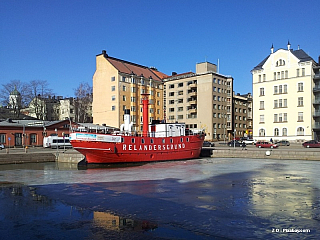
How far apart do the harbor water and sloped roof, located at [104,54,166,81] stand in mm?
63158

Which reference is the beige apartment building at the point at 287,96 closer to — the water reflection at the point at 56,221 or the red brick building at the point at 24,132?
the red brick building at the point at 24,132

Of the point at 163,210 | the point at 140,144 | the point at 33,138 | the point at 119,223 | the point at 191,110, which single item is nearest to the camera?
the point at 119,223

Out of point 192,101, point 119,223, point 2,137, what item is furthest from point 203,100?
point 119,223

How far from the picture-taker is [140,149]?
34.6 m

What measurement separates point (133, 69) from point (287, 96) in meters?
40.8

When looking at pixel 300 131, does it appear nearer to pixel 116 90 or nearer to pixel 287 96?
pixel 287 96

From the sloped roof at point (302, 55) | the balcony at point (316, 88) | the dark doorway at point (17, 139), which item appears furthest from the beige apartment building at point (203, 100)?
the dark doorway at point (17, 139)

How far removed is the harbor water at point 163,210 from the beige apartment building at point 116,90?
5873 centimetres

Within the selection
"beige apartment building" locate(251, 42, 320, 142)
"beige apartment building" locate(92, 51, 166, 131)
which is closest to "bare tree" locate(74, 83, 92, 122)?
"beige apartment building" locate(92, 51, 166, 131)

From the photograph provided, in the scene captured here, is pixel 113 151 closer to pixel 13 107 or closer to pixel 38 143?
pixel 38 143

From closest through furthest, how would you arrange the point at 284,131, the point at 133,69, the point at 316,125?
the point at 316,125 < the point at 284,131 < the point at 133,69

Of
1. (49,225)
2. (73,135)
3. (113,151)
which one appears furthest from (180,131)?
(49,225)

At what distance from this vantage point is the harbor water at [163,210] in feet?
29.2

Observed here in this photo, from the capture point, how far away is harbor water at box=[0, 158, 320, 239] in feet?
29.2
